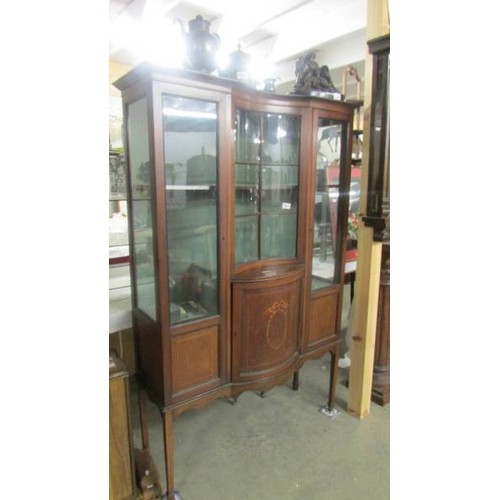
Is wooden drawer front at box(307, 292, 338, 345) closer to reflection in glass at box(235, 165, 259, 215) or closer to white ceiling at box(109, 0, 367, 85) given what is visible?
reflection in glass at box(235, 165, 259, 215)

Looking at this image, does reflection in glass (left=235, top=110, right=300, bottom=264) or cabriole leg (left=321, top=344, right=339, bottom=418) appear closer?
reflection in glass (left=235, top=110, right=300, bottom=264)

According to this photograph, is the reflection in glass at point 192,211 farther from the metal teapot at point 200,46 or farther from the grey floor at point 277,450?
the grey floor at point 277,450

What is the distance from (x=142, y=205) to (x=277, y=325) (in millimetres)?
823

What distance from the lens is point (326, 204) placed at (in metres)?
2.02

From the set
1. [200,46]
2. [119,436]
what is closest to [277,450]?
[119,436]

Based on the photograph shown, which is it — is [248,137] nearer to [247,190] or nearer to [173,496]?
[247,190]

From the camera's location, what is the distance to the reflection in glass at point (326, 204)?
1.95 m

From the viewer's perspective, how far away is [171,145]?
148 centimetres

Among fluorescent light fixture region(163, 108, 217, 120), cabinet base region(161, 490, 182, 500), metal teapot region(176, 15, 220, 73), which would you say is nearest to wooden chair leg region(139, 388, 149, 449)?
cabinet base region(161, 490, 182, 500)

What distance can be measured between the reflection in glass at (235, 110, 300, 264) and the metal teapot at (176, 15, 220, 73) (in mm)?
321

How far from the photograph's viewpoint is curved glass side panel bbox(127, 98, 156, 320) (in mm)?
1375

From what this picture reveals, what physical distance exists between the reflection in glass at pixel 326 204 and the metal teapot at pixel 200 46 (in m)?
0.72
